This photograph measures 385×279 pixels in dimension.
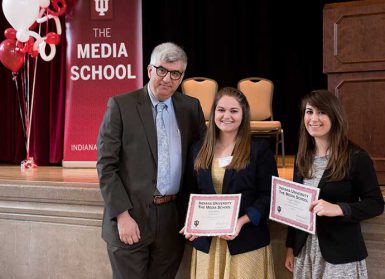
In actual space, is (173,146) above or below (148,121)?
below

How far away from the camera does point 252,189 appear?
7.27 ft

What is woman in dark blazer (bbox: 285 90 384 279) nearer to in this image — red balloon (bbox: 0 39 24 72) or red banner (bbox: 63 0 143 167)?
red banner (bbox: 63 0 143 167)

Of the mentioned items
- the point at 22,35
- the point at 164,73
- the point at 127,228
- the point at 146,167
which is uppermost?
the point at 22,35

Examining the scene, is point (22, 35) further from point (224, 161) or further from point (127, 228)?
point (224, 161)

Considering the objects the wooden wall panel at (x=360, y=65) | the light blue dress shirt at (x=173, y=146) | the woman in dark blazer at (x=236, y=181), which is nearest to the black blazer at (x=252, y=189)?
the woman in dark blazer at (x=236, y=181)

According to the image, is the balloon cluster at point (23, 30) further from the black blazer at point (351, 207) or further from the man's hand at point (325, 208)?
the man's hand at point (325, 208)

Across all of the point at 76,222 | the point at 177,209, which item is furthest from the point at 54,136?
the point at 177,209

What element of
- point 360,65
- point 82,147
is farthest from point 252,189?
point 82,147

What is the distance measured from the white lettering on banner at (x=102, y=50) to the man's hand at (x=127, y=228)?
3.03 meters

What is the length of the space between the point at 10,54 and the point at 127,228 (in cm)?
337

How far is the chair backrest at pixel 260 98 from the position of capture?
5230mm

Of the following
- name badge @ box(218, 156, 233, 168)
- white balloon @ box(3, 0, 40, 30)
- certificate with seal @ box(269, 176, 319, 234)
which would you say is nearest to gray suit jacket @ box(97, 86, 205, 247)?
name badge @ box(218, 156, 233, 168)

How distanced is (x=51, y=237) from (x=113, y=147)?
148 centimetres

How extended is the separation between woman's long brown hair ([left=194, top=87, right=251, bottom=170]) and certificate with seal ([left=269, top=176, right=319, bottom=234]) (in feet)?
0.57
